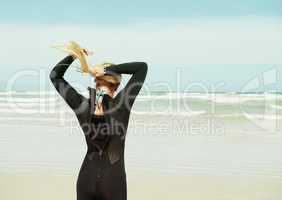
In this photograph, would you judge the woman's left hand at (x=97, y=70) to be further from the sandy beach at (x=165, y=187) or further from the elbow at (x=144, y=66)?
the sandy beach at (x=165, y=187)

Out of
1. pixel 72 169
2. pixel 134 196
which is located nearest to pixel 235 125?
pixel 72 169

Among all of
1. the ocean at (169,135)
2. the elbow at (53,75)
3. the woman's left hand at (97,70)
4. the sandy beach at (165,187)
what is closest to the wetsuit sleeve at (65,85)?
the elbow at (53,75)

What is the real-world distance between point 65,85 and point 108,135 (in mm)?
299

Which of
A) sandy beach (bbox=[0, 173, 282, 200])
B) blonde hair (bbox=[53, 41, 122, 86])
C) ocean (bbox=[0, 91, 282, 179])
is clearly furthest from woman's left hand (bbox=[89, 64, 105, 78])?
ocean (bbox=[0, 91, 282, 179])

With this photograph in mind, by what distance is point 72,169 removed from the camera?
537 cm

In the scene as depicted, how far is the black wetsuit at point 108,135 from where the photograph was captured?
2.18m

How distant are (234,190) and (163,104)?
16.0ft

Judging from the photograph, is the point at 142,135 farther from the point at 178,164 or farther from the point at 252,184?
the point at 252,184

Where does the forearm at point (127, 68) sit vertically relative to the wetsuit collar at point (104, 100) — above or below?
above

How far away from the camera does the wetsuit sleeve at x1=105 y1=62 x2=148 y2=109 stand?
85.2 inches

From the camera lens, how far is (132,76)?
2189mm

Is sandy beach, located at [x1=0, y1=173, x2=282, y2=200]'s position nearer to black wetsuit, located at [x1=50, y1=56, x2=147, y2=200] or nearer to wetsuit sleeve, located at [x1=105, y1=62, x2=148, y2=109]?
black wetsuit, located at [x1=50, y1=56, x2=147, y2=200]

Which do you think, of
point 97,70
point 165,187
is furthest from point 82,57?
point 165,187

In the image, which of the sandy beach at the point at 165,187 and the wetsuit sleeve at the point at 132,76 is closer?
the wetsuit sleeve at the point at 132,76
